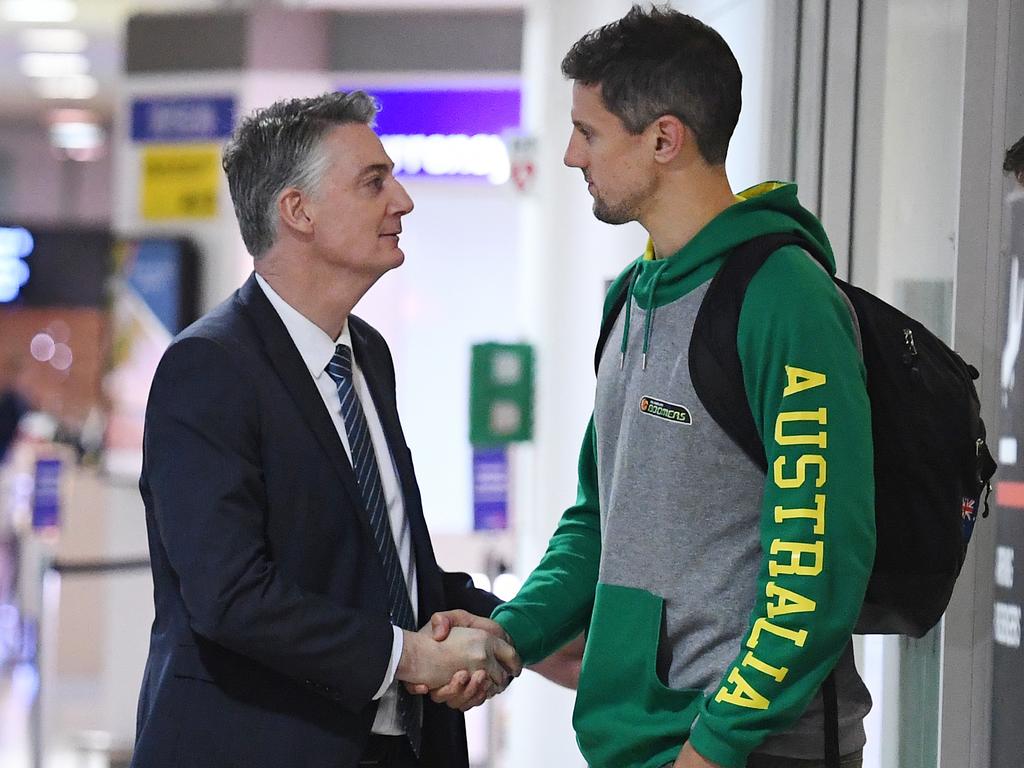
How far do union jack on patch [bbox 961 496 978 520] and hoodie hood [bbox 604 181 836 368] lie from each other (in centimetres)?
36

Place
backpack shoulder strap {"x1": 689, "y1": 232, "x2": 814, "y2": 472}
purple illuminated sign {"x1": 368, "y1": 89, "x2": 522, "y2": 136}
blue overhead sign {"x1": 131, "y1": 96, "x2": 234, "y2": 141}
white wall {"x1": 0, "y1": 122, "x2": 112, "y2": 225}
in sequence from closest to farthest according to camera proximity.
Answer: backpack shoulder strap {"x1": 689, "y1": 232, "x2": 814, "y2": 472} → blue overhead sign {"x1": 131, "y1": 96, "x2": 234, "y2": 141} → purple illuminated sign {"x1": 368, "y1": 89, "x2": 522, "y2": 136} → white wall {"x1": 0, "y1": 122, "x2": 112, "y2": 225}

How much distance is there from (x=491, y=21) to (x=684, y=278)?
6.06 m

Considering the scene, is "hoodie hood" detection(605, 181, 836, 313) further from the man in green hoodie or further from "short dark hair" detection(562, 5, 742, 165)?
"short dark hair" detection(562, 5, 742, 165)

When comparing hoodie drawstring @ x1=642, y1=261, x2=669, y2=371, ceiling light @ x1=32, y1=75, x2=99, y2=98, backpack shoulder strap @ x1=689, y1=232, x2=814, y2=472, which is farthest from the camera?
ceiling light @ x1=32, y1=75, x2=99, y2=98

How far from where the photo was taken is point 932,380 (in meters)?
1.88

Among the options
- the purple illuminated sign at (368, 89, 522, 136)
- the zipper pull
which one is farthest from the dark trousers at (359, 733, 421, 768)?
the purple illuminated sign at (368, 89, 522, 136)

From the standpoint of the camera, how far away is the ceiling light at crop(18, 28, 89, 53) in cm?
1053

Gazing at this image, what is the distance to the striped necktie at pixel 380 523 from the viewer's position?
223 centimetres

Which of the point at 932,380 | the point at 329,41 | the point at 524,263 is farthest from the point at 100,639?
the point at 932,380

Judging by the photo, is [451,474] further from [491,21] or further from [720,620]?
[720,620]

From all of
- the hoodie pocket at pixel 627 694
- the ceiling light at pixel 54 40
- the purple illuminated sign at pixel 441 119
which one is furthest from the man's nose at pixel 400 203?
the ceiling light at pixel 54 40

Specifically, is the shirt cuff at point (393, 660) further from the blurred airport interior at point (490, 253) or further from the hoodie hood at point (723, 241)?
the blurred airport interior at point (490, 253)

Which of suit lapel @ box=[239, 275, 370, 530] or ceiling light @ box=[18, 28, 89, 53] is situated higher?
ceiling light @ box=[18, 28, 89, 53]

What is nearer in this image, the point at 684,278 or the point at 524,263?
the point at 684,278
